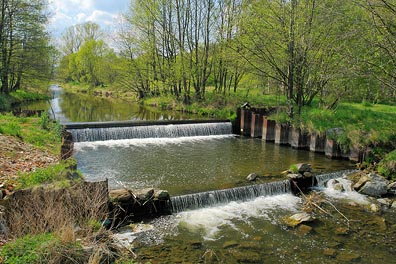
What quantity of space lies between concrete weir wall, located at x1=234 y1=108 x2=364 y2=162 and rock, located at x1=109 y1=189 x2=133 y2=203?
10.6m

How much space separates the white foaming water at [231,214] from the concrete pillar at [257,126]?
904 cm

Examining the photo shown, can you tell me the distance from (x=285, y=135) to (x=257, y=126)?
215 cm

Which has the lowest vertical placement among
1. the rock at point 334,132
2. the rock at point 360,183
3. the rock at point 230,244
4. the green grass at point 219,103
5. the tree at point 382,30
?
the rock at point 230,244

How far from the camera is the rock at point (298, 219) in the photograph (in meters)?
8.74

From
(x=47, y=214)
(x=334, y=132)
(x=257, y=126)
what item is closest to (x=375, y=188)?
(x=334, y=132)

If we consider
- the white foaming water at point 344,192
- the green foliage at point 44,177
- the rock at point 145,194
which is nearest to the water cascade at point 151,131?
the green foliage at point 44,177

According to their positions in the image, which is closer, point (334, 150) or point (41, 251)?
point (41, 251)

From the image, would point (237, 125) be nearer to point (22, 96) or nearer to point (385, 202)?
point (385, 202)

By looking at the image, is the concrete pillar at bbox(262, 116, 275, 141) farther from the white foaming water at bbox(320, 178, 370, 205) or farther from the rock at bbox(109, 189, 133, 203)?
the rock at bbox(109, 189, 133, 203)

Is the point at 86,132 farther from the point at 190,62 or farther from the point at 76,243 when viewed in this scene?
the point at 190,62

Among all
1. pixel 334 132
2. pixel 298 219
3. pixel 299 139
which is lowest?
pixel 298 219

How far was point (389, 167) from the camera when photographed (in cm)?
1216

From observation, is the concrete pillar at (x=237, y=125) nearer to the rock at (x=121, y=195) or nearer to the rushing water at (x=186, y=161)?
the rushing water at (x=186, y=161)

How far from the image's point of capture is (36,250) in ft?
16.4
